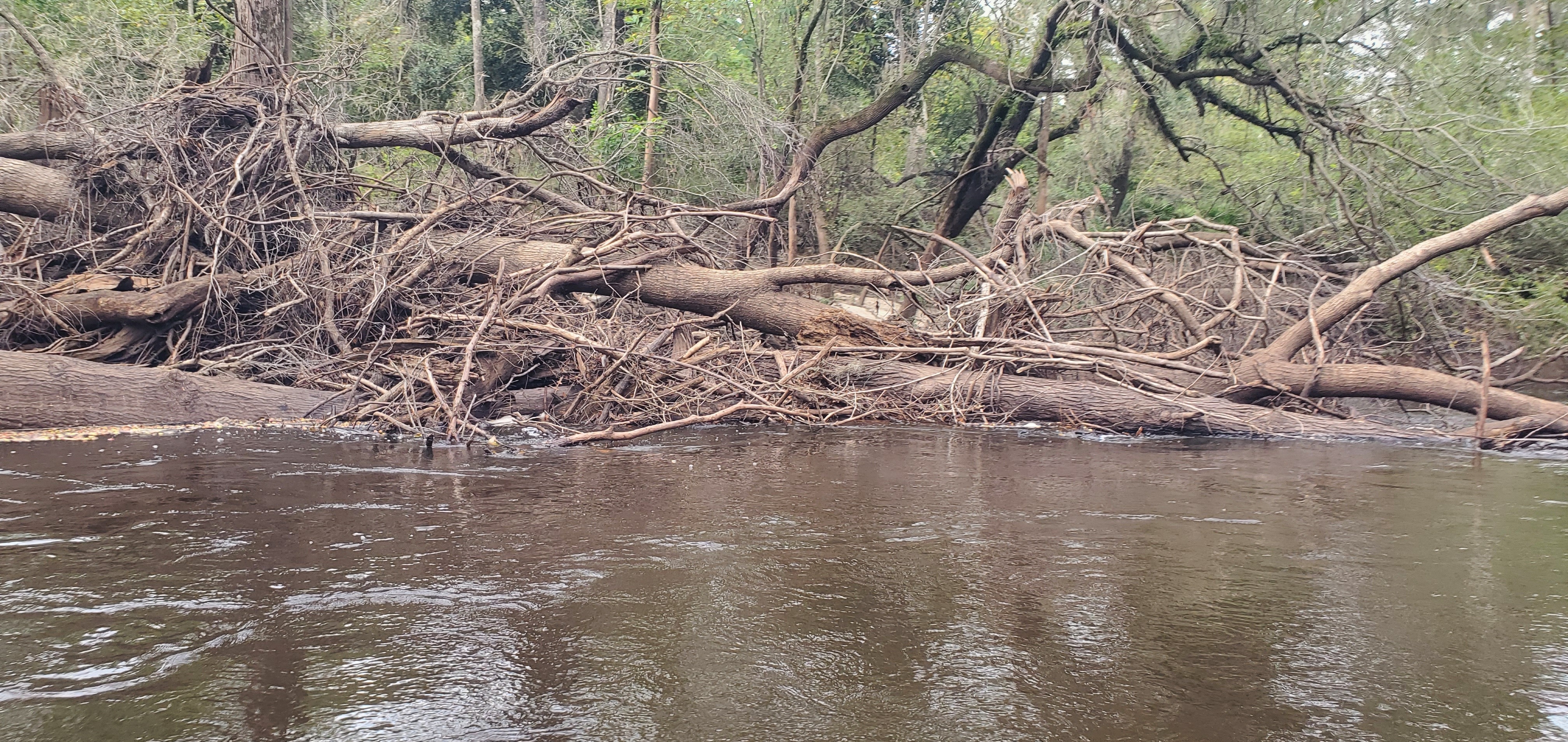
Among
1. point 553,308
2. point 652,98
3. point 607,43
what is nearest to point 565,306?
point 553,308

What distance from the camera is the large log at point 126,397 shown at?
243 inches

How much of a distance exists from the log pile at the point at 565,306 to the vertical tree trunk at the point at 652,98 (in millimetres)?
1220

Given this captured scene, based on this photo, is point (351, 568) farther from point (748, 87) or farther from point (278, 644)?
point (748, 87)

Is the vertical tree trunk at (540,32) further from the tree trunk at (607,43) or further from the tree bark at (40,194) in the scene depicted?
the tree bark at (40,194)

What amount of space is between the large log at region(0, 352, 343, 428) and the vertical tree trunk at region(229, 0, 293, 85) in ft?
9.96

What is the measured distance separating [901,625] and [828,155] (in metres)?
11.3

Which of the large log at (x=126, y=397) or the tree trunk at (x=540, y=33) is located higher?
the tree trunk at (x=540, y=33)

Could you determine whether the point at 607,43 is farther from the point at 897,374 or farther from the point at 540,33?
the point at 540,33

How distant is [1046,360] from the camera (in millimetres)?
7902

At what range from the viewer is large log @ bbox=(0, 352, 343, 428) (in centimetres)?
616

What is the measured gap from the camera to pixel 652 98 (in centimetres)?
1184

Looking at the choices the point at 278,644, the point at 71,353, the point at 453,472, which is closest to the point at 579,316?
the point at 453,472

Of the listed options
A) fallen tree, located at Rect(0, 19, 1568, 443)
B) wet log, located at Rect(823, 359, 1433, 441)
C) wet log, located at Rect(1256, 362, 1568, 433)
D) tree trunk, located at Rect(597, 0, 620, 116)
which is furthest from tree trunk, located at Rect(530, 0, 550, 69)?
wet log, located at Rect(1256, 362, 1568, 433)

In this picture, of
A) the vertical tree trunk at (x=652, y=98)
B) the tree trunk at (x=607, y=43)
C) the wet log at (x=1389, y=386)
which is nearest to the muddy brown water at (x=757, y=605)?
the wet log at (x=1389, y=386)
